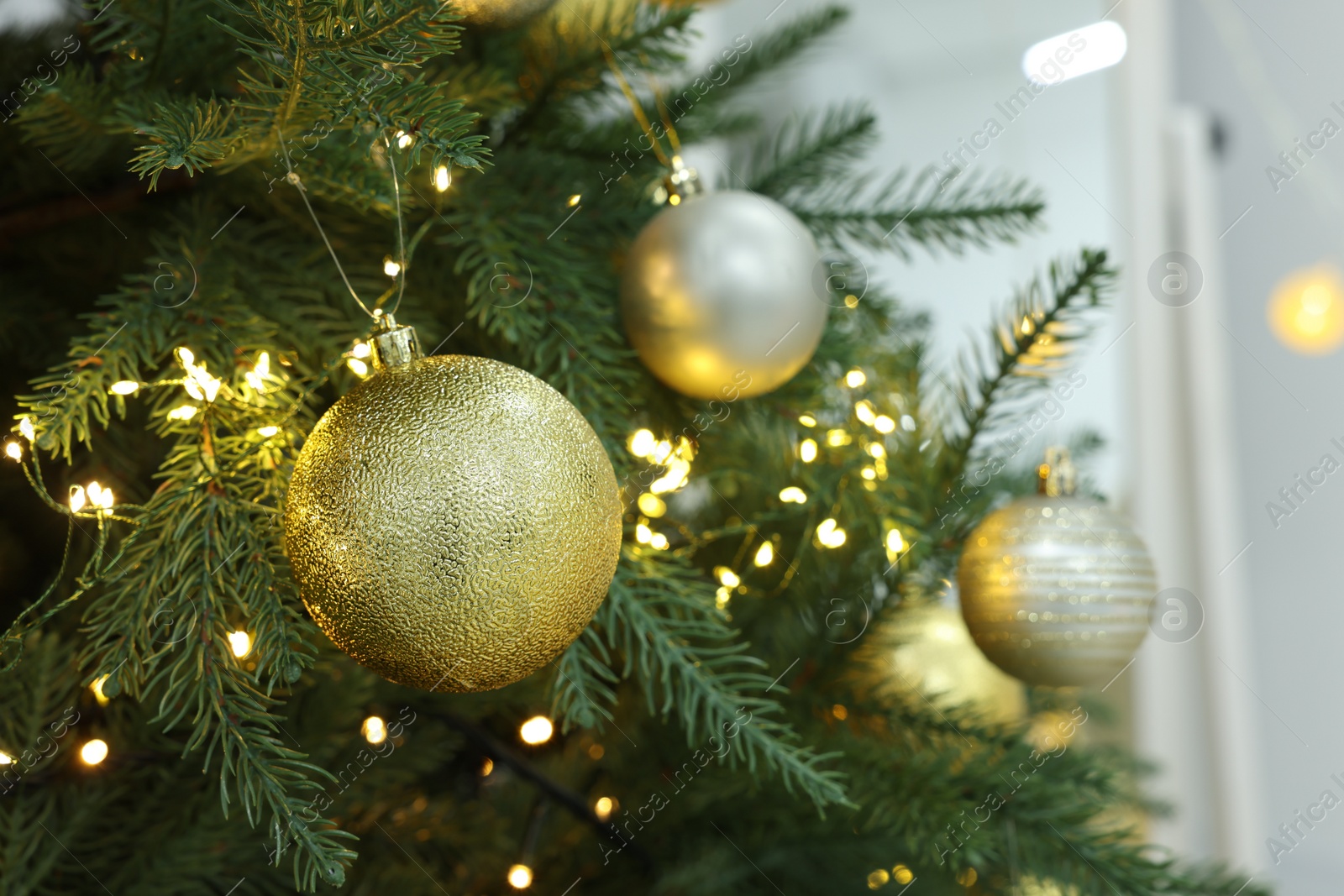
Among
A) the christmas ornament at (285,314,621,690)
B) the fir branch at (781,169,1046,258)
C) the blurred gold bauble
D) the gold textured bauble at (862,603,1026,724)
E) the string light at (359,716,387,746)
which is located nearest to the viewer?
the christmas ornament at (285,314,621,690)

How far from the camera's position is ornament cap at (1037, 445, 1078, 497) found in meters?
0.51

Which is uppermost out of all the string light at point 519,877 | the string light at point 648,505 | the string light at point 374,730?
the string light at point 648,505

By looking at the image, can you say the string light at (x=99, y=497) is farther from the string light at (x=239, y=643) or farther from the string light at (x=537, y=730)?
the string light at (x=537, y=730)

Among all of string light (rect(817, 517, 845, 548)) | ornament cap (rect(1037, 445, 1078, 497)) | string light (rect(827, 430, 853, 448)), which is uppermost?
ornament cap (rect(1037, 445, 1078, 497))

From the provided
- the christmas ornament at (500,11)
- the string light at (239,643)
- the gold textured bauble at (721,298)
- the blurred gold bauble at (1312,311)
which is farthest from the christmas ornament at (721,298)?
the blurred gold bauble at (1312,311)

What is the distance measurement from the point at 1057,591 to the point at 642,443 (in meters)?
0.21

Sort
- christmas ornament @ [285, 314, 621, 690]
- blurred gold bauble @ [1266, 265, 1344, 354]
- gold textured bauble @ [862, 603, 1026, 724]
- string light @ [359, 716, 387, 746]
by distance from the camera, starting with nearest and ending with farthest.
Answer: christmas ornament @ [285, 314, 621, 690], string light @ [359, 716, 387, 746], gold textured bauble @ [862, 603, 1026, 724], blurred gold bauble @ [1266, 265, 1344, 354]

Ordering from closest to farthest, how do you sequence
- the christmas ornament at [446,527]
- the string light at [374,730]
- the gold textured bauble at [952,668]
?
the christmas ornament at [446,527], the string light at [374,730], the gold textured bauble at [952,668]

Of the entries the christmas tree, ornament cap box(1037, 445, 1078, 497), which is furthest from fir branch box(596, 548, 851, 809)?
ornament cap box(1037, 445, 1078, 497)

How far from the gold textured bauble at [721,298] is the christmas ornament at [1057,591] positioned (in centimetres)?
14

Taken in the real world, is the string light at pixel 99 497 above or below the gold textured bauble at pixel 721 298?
below

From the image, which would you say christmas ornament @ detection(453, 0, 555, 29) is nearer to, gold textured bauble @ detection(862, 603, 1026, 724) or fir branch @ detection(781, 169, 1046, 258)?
fir branch @ detection(781, 169, 1046, 258)

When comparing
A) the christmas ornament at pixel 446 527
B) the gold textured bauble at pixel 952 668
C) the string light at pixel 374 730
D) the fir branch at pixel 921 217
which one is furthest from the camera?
the gold textured bauble at pixel 952 668

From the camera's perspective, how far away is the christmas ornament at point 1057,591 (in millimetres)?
464
